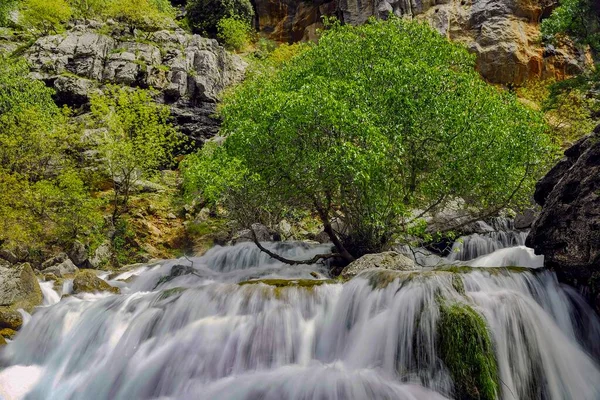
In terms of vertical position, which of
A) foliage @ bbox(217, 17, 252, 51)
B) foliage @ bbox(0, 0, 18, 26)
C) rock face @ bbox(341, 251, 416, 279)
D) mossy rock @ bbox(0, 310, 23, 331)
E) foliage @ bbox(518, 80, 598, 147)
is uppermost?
foliage @ bbox(0, 0, 18, 26)

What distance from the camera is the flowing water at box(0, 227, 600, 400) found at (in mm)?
6504

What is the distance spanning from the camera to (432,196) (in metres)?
13.6

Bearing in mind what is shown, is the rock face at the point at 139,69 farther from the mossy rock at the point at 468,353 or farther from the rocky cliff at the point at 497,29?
the mossy rock at the point at 468,353

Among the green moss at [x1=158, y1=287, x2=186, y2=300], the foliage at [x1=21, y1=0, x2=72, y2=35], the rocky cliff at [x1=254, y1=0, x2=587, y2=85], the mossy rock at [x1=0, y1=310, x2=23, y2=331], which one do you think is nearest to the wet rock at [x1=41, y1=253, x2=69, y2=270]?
the mossy rock at [x1=0, y1=310, x2=23, y2=331]

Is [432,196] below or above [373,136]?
below

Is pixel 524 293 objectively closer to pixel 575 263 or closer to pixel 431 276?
pixel 575 263

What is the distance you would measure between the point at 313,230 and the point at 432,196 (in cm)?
1013

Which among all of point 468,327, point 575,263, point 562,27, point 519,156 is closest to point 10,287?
point 468,327

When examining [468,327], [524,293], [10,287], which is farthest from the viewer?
[10,287]

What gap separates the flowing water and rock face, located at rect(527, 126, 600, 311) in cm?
36

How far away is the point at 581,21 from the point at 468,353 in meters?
20.9

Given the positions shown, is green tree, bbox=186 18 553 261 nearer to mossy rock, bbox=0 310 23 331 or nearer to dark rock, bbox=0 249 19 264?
mossy rock, bbox=0 310 23 331

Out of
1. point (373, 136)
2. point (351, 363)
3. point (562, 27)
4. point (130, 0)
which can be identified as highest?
point (130, 0)

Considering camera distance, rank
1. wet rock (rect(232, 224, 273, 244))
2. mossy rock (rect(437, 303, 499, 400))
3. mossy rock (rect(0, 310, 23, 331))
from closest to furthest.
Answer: mossy rock (rect(437, 303, 499, 400)), mossy rock (rect(0, 310, 23, 331)), wet rock (rect(232, 224, 273, 244))
